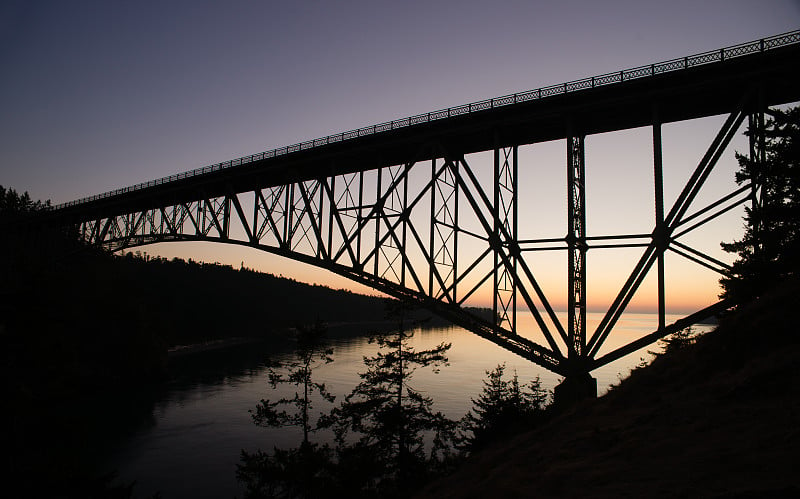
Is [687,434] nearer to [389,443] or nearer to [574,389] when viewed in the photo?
[574,389]

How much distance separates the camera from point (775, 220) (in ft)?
41.6

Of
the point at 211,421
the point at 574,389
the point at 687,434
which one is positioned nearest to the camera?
the point at 687,434

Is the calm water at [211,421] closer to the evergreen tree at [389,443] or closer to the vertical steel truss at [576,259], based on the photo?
the vertical steel truss at [576,259]

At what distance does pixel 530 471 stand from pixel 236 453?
87.9 ft

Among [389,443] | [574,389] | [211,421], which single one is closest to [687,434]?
[574,389]

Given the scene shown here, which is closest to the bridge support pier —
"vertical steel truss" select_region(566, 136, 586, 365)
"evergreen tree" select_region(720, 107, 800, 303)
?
"vertical steel truss" select_region(566, 136, 586, 365)

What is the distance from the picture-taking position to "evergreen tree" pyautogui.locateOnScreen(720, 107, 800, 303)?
12.1m

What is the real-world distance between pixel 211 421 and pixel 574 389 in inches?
1229

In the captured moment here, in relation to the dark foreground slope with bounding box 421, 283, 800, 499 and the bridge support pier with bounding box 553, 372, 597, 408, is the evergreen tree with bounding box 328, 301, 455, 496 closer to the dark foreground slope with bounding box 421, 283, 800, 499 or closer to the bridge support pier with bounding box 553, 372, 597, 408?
the dark foreground slope with bounding box 421, 283, 800, 499

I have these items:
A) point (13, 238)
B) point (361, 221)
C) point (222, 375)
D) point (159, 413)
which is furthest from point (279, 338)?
point (361, 221)

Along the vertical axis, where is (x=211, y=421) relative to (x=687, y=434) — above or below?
below

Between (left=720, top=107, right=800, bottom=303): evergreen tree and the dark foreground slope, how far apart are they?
6.68 feet

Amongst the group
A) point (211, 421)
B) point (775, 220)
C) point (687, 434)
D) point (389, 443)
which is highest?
point (775, 220)

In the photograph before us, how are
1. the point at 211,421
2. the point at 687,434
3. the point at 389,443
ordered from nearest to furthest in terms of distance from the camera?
1. the point at 687,434
2. the point at 389,443
3. the point at 211,421
